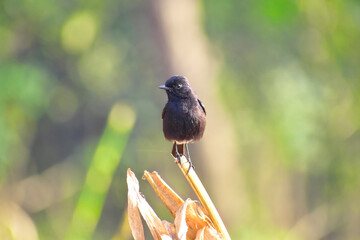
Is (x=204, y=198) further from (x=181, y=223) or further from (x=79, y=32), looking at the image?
(x=79, y=32)

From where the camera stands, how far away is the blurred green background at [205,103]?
28.7 feet

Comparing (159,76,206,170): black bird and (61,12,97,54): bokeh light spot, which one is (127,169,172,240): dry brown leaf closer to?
(159,76,206,170): black bird

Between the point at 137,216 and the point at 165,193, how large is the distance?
0.13 metres

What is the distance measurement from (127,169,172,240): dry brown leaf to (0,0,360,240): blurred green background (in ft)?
20.1

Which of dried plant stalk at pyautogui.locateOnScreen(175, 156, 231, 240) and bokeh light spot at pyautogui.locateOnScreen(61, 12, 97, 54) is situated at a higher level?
bokeh light spot at pyautogui.locateOnScreen(61, 12, 97, 54)

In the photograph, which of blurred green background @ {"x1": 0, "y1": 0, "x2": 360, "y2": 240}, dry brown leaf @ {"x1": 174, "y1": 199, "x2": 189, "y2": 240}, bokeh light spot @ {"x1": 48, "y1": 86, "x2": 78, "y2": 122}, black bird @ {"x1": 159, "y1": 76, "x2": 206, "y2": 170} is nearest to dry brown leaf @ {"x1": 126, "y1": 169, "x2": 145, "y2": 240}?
dry brown leaf @ {"x1": 174, "y1": 199, "x2": 189, "y2": 240}

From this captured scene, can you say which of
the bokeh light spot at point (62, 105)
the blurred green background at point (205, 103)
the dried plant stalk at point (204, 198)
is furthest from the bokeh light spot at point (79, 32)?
the dried plant stalk at point (204, 198)

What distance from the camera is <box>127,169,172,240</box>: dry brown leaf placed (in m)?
1.89

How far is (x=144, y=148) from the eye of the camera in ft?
33.9

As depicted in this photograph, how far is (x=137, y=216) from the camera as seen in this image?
6.37ft

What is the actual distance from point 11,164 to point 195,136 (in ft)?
23.9

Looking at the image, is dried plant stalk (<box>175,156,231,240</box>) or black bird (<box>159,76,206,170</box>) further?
black bird (<box>159,76,206,170</box>)

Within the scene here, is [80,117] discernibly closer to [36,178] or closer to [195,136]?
[36,178]

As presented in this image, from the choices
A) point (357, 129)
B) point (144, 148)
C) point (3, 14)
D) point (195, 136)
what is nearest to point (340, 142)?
point (357, 129)
